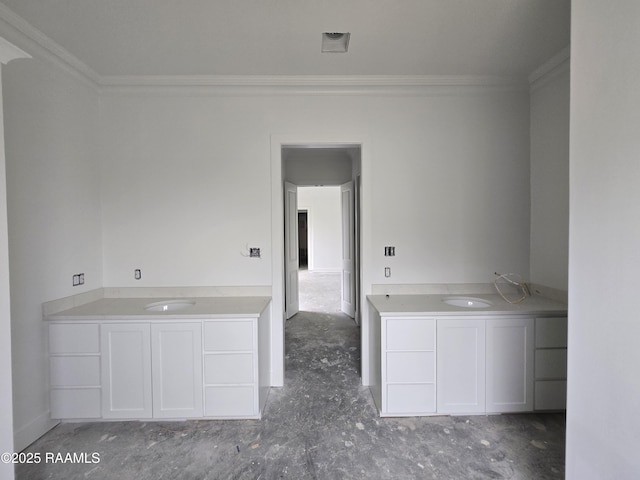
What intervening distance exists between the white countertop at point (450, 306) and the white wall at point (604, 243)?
92 centimetres

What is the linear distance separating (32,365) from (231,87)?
2729 millimetres

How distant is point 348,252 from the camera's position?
191 inches

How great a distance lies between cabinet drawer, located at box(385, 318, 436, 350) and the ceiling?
7.01ft

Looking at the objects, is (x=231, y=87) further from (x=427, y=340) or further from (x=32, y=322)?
(x=427, y=340)

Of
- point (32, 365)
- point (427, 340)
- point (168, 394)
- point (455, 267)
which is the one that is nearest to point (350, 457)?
point (427, 340)

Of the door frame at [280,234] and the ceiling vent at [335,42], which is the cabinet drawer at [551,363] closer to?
the door frame at [280,234]

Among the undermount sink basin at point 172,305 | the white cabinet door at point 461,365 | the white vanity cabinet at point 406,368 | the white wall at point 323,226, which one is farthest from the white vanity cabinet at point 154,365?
the white wall at point 323,226

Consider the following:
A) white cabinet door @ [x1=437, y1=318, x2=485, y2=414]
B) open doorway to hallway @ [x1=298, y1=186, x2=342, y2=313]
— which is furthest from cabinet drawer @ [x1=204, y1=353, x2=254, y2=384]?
open doorway to hallway @ [x1=298, y1=186, x2=342, y2=313]

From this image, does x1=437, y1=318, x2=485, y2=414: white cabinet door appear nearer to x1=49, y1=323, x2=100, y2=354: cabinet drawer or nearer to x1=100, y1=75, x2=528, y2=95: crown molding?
x1=100, y1=75, x2=528, y2=95: crown molding

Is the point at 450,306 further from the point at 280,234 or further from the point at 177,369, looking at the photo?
the point at 177,369

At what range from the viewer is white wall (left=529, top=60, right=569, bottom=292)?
97.5 inches

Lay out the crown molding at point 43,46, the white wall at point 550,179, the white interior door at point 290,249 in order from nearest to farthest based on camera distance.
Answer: the crown molding at point 43,46
the white wall at point 550,179
the white interior door at point 290,249

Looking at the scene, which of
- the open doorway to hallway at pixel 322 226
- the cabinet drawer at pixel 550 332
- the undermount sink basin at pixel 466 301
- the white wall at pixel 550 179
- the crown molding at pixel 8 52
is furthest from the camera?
the open doorway to hallway at pixel 322 226

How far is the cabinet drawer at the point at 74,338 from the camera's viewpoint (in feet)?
7.25
